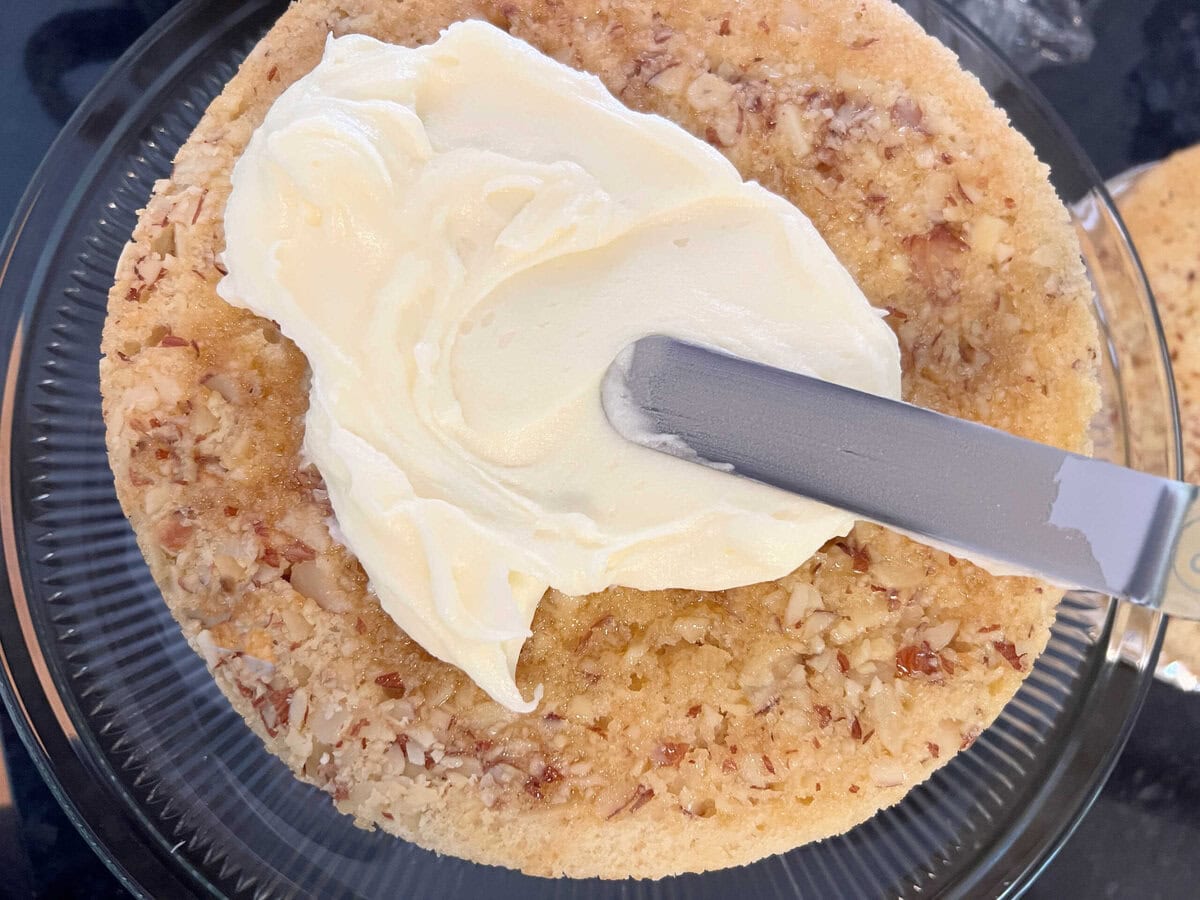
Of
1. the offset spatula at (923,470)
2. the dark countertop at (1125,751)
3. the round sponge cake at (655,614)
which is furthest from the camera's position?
the dark countertop at (1125,751)

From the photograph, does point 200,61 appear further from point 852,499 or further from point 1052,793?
point 1052,793

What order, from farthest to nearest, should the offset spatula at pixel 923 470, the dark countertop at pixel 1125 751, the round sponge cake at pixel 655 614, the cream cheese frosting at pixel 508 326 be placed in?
the dark countertop at pixel 1125 751, the round sponge cake at pixel 655 614, the cream cheese frosting at pixel 508 326, the offset spatula at pixel 923 470

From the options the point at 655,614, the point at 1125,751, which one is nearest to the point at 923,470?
the point at 655,614

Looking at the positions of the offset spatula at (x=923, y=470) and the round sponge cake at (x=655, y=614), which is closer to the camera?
the offset spatula at (x=923, y=470)

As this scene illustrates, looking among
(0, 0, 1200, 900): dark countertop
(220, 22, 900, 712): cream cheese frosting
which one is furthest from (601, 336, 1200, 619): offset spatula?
(0, 0, 1200, 900): dark countertop

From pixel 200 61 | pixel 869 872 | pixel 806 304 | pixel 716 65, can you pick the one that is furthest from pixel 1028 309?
pixel 200 61

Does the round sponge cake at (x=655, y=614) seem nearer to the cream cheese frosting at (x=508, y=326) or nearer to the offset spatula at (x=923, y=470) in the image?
the cream cheese frosting at (x=508, y=326)

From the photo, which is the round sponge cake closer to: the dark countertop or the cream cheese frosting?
the cream cheese frosting

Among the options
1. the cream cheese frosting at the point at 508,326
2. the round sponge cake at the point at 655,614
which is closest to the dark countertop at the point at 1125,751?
the round sponge cake at the point at 655,614
